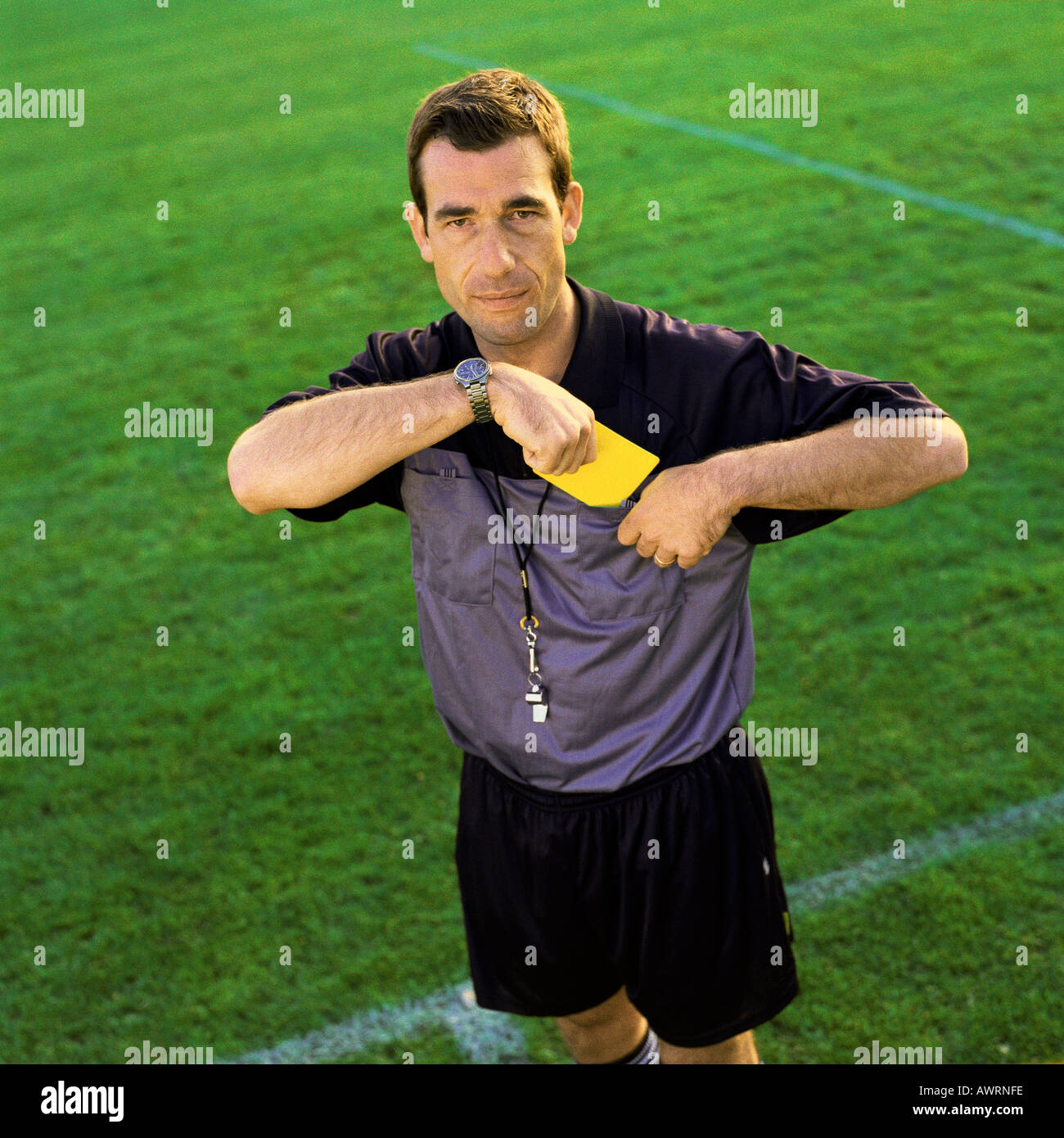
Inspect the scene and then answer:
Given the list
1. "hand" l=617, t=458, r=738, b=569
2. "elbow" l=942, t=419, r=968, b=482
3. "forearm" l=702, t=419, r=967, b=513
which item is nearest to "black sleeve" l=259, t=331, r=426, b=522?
"hand" l=617, t=458, r=738, b=569

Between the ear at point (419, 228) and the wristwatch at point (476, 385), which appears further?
the ear at point (419, 228)

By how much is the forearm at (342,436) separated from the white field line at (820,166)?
7.01m

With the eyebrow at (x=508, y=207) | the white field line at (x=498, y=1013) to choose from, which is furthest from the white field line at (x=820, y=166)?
the eyebrow at (x=508, y=207)

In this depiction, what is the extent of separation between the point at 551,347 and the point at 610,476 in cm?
36

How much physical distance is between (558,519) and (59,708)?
3436 millimetres

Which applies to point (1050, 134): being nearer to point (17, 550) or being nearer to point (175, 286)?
point (175, 286)

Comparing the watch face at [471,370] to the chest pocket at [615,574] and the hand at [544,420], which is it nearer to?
the hand at [544,420]

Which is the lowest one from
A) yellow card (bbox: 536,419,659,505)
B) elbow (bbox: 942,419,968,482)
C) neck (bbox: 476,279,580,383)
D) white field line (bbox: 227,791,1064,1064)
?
white field line (bbox: 227,791,1064,1064)

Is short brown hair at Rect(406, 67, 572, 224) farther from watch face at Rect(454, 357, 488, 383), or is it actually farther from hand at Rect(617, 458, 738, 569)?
hand at Rect(617, 458, 738, 569)

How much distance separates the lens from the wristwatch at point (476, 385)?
213 centimetres

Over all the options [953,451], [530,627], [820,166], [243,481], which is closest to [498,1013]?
[530,627]

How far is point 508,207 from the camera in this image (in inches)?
86.7

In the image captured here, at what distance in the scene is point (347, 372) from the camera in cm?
243

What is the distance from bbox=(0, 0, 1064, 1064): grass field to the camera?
3.66 metres
